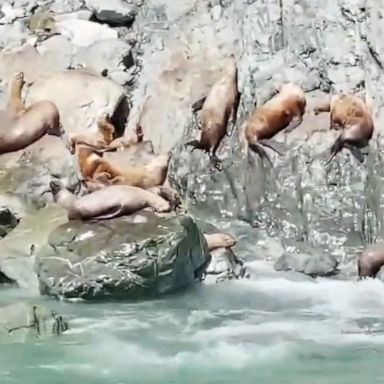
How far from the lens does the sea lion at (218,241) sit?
394cm

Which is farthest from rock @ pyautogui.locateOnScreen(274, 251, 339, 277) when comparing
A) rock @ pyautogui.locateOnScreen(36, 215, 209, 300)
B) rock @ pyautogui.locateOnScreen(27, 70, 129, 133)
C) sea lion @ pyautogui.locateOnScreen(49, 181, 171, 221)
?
rock @ pyautogui.locateOnScreen(27, 70, 129, 133)

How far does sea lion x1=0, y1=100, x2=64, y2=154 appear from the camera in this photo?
179 inches

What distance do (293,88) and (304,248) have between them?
846 mm

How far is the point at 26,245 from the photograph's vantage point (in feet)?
12.6

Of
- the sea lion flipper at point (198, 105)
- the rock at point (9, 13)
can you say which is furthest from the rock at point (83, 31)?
the sea lion flipper at point (198, 105)

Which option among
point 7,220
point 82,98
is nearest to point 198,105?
point 82,98

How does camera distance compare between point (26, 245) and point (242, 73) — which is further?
point (242, 73)

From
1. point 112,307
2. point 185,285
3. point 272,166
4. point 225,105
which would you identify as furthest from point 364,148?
point 112,307

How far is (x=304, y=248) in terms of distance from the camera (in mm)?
4133

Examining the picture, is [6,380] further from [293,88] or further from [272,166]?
Answer: [293,88]

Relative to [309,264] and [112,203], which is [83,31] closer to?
[112,203]

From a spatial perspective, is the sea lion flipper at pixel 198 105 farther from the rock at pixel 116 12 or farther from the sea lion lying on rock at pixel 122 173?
the rock at pixel 116 12

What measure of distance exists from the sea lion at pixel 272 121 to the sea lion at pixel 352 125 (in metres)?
0.19

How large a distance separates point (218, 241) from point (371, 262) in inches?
24.7
